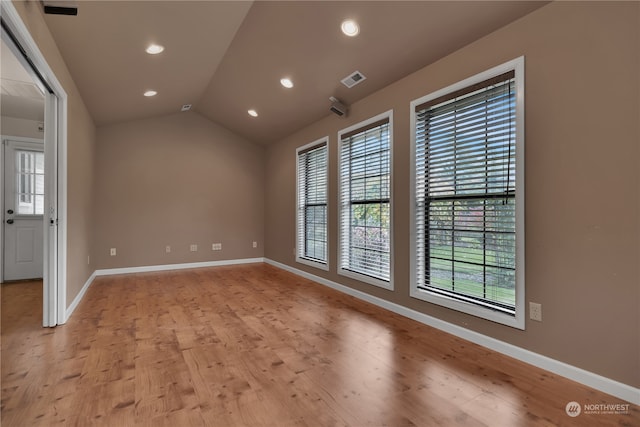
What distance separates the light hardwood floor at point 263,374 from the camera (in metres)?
1.68

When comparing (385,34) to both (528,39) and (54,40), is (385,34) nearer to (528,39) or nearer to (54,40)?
(528,39)

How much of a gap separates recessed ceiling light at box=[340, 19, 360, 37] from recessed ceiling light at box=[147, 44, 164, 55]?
1.86 meters

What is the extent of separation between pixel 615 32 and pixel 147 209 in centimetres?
630

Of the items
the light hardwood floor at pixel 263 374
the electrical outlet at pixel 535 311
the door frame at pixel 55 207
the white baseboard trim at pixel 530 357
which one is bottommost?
the light hardwood floor at pixel 263 374

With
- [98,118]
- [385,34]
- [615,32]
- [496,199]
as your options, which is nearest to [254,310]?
[496,199]

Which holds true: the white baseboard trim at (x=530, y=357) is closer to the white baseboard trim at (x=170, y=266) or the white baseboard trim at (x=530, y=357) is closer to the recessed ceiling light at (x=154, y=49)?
the recessed ceiling light at (x=154, y=49)

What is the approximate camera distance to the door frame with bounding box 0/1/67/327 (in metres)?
2.95

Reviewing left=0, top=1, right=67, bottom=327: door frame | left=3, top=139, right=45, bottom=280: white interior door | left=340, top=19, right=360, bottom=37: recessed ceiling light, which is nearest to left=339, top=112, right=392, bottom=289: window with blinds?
left=340, top=19, right=360, bottom=37: recessed ceiling light

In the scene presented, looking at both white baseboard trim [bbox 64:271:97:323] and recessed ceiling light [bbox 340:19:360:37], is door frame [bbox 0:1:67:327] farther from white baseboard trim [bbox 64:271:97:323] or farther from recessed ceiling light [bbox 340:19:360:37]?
recessed ceiling light [bbox 340:19:360:37]

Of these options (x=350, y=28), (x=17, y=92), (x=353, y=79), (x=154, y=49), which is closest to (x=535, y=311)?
(x=350, y=28)

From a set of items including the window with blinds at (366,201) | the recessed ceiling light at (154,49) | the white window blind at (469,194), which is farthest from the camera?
the window with blinds at (366,201)

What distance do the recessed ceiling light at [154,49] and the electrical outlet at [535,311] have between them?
399cm

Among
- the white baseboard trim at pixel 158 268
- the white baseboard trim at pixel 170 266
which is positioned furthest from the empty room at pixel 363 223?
the white baseboard trim at pixel 170 266

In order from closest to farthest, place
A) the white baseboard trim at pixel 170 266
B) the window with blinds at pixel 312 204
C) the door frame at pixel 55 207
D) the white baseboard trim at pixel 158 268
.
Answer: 1. the door frame at pixel 55 207
2. the window with blinds at pixel 312 204
3. the white baseboard trim at pixel 158 268
4. the white baseboard trim at pixel 170 266
